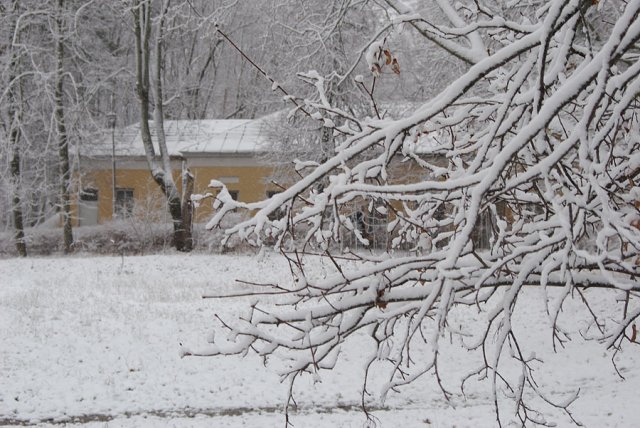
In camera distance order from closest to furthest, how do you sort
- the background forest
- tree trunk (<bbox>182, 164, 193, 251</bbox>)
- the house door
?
1. the background forest
2. tree trunk (<bbox>182, 164, 193, 251</bbox>)
3. the house door

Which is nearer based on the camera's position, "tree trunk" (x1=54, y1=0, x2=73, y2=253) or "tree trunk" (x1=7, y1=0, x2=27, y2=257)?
"tree trunk" (x1=7, y1=0, x2=27, y2=257)

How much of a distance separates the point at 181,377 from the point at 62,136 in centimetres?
1529

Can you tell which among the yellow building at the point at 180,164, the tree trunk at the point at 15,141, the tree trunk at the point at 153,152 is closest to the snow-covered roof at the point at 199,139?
the yellow building at the point at 180,164

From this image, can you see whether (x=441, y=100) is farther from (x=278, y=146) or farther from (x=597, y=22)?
(x=278, y=146)

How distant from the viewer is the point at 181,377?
896 centimetres

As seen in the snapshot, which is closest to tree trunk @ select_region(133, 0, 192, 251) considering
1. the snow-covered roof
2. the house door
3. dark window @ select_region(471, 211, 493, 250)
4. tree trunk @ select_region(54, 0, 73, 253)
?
tree trunk @ select_region(54, 0, 73, 253)

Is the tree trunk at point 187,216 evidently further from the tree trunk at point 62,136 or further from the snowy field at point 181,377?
the snowy field at point 181,377

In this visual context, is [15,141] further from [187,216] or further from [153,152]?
[187,216]

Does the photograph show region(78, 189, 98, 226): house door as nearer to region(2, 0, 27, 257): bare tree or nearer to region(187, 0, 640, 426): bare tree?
region(2, 0, 27, 257): bare tree

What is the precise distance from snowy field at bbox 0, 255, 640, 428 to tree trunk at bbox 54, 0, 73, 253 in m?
8.53

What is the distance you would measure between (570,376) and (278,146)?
13912 millimetres

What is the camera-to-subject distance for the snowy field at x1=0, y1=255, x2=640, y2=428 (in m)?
7.46

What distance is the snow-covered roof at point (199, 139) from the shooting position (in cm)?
2572

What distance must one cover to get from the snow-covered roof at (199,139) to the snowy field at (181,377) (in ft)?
42.7
